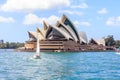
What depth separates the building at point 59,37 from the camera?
10356 cm

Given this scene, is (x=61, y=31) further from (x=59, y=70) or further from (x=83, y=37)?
(x=59, y=70)

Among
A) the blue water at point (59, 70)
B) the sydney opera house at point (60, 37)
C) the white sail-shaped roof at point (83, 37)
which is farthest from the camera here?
the white sail-shaped roof at point (83, 37)

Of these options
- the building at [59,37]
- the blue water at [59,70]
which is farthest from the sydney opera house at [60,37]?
the blue water at [59,70]

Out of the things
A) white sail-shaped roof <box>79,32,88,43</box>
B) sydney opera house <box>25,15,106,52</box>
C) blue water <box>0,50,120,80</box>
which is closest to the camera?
blue water <box>0,50,120,80</box>

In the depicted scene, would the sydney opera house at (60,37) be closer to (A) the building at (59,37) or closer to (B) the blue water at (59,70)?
(A) the building at (59,37)

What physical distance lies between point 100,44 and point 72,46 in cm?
1720

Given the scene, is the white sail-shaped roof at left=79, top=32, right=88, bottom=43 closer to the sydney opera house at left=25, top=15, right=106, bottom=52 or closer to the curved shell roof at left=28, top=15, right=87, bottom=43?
the sydney opera house at left=25, top=15, right=106, bottom=52

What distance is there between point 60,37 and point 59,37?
277 mm

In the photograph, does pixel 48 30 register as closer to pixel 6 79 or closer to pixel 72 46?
pixel 72 46

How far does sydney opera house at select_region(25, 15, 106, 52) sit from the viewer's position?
10362 centimetres

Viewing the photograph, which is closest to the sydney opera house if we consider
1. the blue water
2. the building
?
the building

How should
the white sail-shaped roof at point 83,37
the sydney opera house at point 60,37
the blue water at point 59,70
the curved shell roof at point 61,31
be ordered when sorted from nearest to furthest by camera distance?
the blue water at point 59,70, the curved shell roof at point 61,31, the sydney opera house at point 60,37, the white sail-shaped roof at point 83,37

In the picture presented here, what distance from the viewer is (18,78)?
922 inches

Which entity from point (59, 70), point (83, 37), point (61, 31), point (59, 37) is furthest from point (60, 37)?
point (59, 70)
